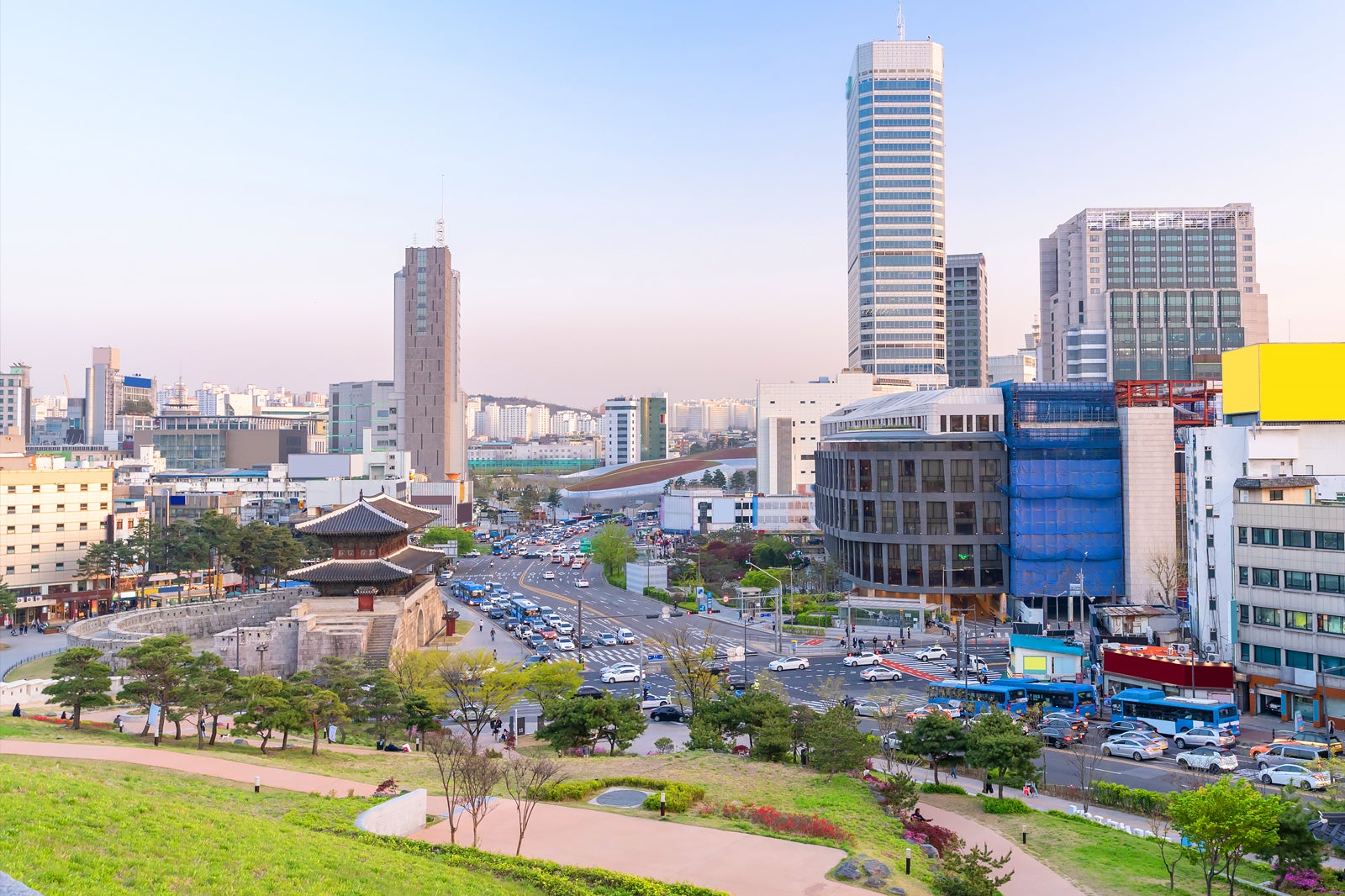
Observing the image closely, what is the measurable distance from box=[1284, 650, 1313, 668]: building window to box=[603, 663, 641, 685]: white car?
33.8 metres

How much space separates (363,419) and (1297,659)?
16486cm

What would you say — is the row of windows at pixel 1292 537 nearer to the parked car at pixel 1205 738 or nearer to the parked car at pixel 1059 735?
the parked car at pixel 1205 738

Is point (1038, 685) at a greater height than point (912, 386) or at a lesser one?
lesser

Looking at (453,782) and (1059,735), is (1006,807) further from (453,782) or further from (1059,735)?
(453,782)

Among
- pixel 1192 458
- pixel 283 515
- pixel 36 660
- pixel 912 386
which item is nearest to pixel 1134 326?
pixel 912 386

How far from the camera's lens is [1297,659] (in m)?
48.1

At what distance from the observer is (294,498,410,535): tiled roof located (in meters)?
65.1

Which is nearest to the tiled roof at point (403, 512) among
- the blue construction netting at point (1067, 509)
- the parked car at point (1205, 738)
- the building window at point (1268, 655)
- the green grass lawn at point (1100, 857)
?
the blue construction netting at point (1067, 509)

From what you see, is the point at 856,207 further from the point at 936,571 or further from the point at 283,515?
the point at 283,515

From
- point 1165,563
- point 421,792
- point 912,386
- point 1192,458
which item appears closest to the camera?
point 421,792

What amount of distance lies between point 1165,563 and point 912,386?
72.0m

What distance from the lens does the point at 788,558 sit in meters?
102

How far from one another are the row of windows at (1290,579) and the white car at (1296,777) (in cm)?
1451

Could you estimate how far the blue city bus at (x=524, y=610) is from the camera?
80938mm
